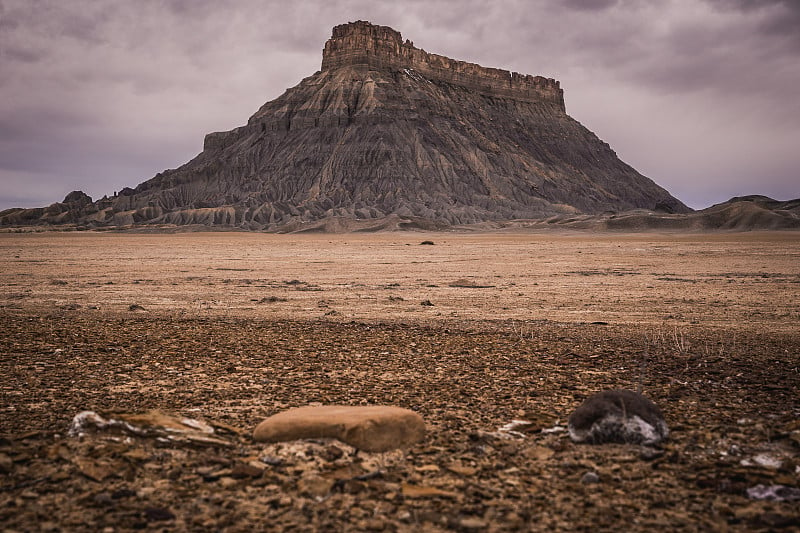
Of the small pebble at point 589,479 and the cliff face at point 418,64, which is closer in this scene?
the small pebble at point 589,479

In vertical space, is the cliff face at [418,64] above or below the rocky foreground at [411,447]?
above

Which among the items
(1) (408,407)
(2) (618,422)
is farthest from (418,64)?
(2) (618,422)

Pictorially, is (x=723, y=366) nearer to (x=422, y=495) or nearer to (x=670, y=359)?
(x=670, y=359)

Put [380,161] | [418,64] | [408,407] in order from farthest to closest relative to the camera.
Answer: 1. [418,64]
2. [380,161]
3. [408,407]

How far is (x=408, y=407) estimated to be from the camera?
20.4 feet

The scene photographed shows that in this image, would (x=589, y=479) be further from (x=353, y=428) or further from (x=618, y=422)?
(x=353, y=428)

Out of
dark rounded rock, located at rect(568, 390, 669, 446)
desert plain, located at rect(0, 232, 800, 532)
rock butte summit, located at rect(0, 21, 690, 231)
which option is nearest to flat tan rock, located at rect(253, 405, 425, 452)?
desert plain, located at rect(0, 232, 800, 532)

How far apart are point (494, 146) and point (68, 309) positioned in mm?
153243

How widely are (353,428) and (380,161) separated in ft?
457

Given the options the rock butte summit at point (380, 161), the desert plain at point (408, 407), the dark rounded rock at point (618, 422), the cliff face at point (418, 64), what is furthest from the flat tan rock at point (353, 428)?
the cliff face at point (418, 64)

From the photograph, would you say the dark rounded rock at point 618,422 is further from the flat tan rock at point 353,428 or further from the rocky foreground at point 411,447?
the flat tan rock at point 353,428

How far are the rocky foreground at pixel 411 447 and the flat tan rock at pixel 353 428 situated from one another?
11cm

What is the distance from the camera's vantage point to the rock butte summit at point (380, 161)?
134 m

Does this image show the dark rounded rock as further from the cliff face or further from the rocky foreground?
the cliff face
